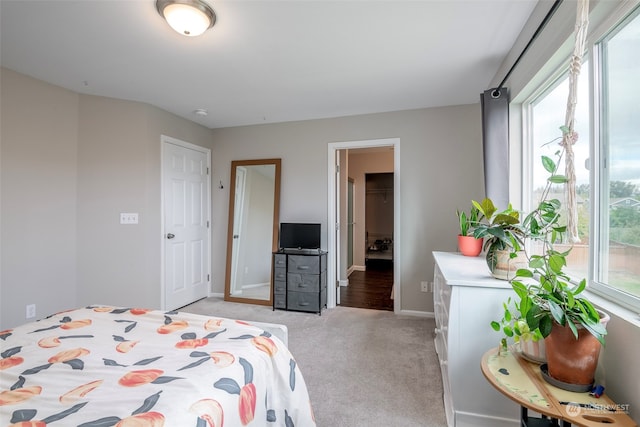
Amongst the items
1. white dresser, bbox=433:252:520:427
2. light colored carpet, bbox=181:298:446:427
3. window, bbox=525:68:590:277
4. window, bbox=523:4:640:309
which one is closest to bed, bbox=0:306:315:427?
light colored carpet, bbox=181:298:446:427

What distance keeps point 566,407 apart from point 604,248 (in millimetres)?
729

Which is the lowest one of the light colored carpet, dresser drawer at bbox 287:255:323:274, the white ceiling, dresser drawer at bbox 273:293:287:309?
the light colored carpet

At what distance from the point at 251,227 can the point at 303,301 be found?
1.33 metres

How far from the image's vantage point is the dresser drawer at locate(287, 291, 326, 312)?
3.41m

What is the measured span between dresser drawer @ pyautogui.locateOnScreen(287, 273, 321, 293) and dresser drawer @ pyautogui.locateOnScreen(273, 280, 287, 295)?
66 millimetres

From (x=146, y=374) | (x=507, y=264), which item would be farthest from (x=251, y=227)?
(x=507, y=264)

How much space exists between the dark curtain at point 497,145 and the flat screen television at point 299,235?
1959 millimetres

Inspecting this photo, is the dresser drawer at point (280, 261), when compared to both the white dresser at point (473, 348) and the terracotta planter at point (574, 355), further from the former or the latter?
the terracotta planter at point (574, 355)

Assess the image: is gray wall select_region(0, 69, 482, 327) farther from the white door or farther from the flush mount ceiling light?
the flush mount ceiling light

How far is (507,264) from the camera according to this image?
157 cm

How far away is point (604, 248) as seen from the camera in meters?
1.23

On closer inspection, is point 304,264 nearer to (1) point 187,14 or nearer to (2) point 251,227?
(2) point 251,227

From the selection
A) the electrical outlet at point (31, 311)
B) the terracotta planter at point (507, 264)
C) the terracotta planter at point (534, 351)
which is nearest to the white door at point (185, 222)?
the electrical outlet at point (31, 311)

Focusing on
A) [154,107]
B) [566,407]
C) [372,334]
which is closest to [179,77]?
[154,107]
